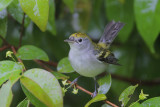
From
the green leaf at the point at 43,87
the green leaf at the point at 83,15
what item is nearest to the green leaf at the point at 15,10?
the green leaf at the point at 43,87

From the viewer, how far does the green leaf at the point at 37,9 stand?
5.15 feet

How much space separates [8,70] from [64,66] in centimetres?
68

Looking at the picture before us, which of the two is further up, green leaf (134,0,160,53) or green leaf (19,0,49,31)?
green leaf (19,0,49,31)

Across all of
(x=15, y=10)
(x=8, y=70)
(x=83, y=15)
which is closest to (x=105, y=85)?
(x=8, y=70)

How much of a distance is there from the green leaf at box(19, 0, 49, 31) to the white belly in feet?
2.13

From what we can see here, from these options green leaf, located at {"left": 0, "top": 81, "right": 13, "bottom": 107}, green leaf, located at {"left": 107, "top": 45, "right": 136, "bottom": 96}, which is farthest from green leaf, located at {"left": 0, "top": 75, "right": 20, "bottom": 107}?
green leaf, located at {"left": 107, "top": 45, "right": 136, "bottom": 96}

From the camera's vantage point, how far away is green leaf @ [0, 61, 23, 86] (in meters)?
1.45

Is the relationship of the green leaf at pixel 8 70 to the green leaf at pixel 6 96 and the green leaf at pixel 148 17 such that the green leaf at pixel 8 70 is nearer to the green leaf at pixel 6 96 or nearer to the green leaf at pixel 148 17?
the green leaf at pixel 6 96

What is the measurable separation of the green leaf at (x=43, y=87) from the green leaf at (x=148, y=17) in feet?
3.10

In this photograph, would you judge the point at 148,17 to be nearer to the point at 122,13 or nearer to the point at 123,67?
the point at 122,13

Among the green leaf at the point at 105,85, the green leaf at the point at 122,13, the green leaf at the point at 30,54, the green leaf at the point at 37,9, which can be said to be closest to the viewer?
the green leaf at the point at 37,9

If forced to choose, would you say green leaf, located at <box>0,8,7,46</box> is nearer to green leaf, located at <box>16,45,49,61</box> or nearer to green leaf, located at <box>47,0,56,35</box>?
green leaf, located at <box>16,45,49,61</box>

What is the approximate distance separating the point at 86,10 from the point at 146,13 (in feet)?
3.47

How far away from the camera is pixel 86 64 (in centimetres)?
220
